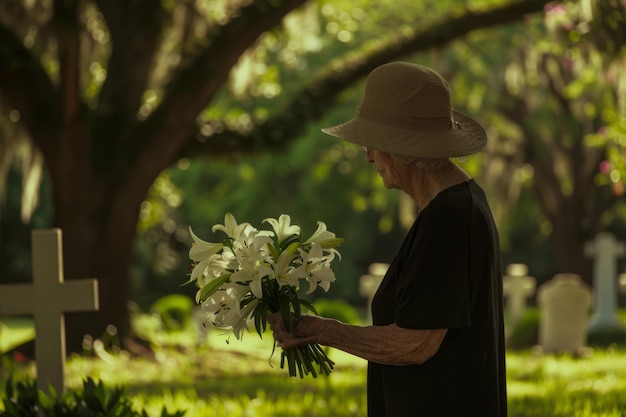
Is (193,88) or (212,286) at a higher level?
(193,88)

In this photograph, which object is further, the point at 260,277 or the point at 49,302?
the point at 49,302

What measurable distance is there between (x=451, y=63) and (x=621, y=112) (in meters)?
10.7

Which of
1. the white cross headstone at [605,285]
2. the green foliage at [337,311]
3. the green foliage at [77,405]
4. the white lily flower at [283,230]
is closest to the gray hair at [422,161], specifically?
the white lily flower at [283,230]

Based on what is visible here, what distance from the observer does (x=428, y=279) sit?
3537 millimetres

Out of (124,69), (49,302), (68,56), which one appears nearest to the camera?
(49,302)

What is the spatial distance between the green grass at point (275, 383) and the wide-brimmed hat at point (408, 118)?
2984 millimetres

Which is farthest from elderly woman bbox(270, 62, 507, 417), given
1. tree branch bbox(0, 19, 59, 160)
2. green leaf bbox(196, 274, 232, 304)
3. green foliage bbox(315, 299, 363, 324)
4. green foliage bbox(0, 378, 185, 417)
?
green foliage bbox(315, 299, 363, 324)

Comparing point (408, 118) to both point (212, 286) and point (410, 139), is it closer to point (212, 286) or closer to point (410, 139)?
point (410, 139)

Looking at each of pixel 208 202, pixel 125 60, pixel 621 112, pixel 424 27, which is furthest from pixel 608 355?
pixel 208 202

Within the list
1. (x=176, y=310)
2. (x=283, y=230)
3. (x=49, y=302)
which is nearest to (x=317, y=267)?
(x=283, y=230)

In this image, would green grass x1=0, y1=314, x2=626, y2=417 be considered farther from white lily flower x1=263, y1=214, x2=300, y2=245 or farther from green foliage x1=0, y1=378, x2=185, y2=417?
white lily flower x1=263, y1=214, x2=300, y2=245

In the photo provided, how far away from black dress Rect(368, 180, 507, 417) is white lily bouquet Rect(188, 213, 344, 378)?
285 mm

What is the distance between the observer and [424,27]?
566 inches

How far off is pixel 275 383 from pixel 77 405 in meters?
5.37
